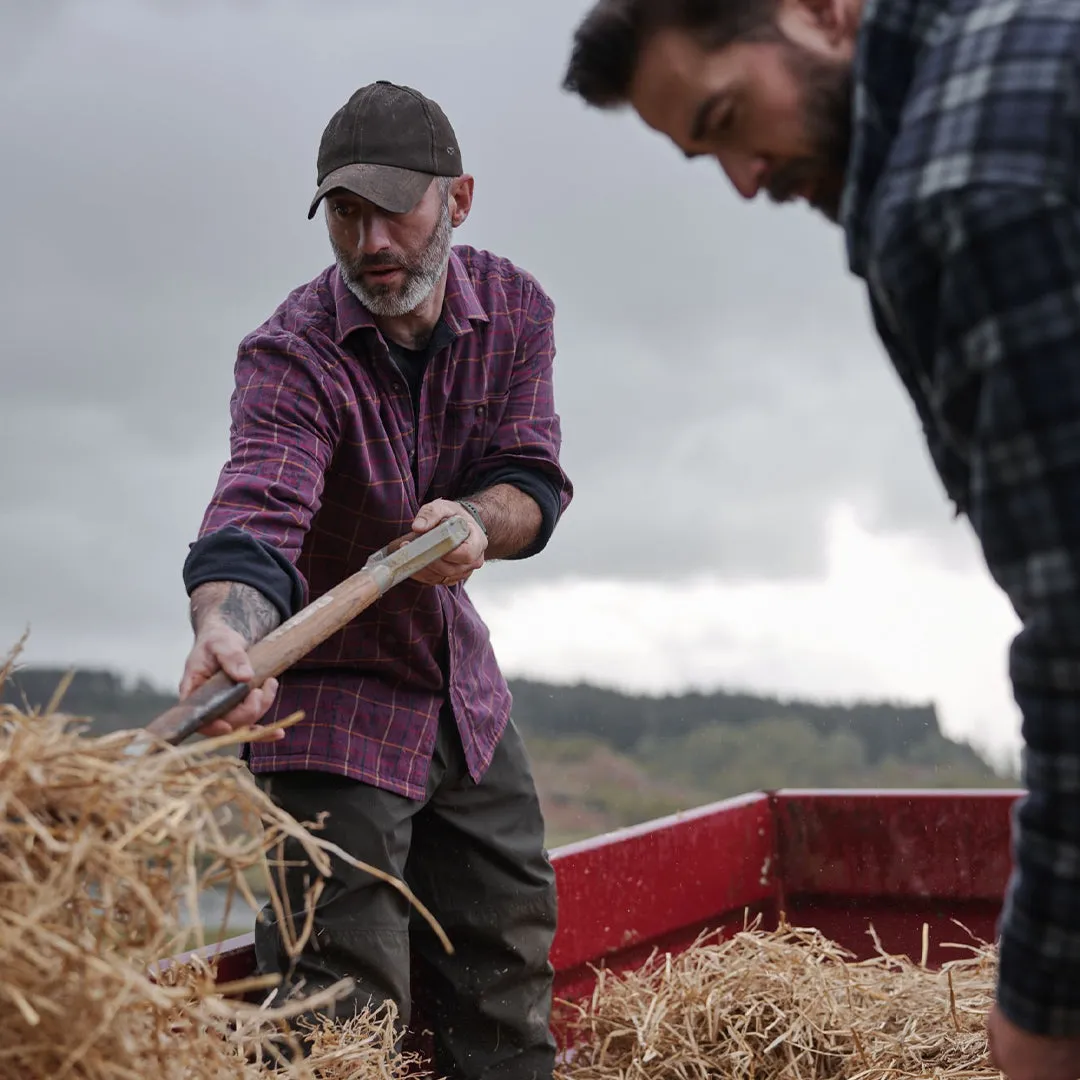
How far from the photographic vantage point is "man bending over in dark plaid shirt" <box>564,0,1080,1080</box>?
132cm

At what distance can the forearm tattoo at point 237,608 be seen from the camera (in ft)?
7.92

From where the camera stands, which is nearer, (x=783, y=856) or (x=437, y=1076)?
(x=437, y=1076)

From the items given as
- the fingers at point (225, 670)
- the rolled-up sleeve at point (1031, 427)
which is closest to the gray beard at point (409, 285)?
the fingers at point (225, 670)

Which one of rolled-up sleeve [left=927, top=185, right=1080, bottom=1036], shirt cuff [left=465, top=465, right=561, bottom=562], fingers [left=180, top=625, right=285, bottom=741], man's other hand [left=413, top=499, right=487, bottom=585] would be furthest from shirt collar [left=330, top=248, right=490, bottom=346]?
rolled-up sleeve [left=927, top=185, right=1080, bottom=1036]

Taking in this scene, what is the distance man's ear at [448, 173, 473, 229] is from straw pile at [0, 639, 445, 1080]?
211 centimetres

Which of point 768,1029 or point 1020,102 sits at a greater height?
point 1020,102

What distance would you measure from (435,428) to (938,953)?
2.18m

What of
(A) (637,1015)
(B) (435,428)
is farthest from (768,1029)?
(B) (435,428)

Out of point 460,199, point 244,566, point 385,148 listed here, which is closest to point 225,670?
point 244,566

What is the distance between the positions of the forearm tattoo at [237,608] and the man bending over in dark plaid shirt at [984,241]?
1193mm

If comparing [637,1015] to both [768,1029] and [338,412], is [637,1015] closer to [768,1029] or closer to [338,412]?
[768,1029]

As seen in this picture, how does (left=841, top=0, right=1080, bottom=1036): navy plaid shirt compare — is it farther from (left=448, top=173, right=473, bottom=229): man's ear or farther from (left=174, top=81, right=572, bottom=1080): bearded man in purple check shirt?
(left=448, top=173, right=473, bottom=229): man's ear

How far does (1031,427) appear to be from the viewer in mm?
1333

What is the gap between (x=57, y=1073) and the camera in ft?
4.92
